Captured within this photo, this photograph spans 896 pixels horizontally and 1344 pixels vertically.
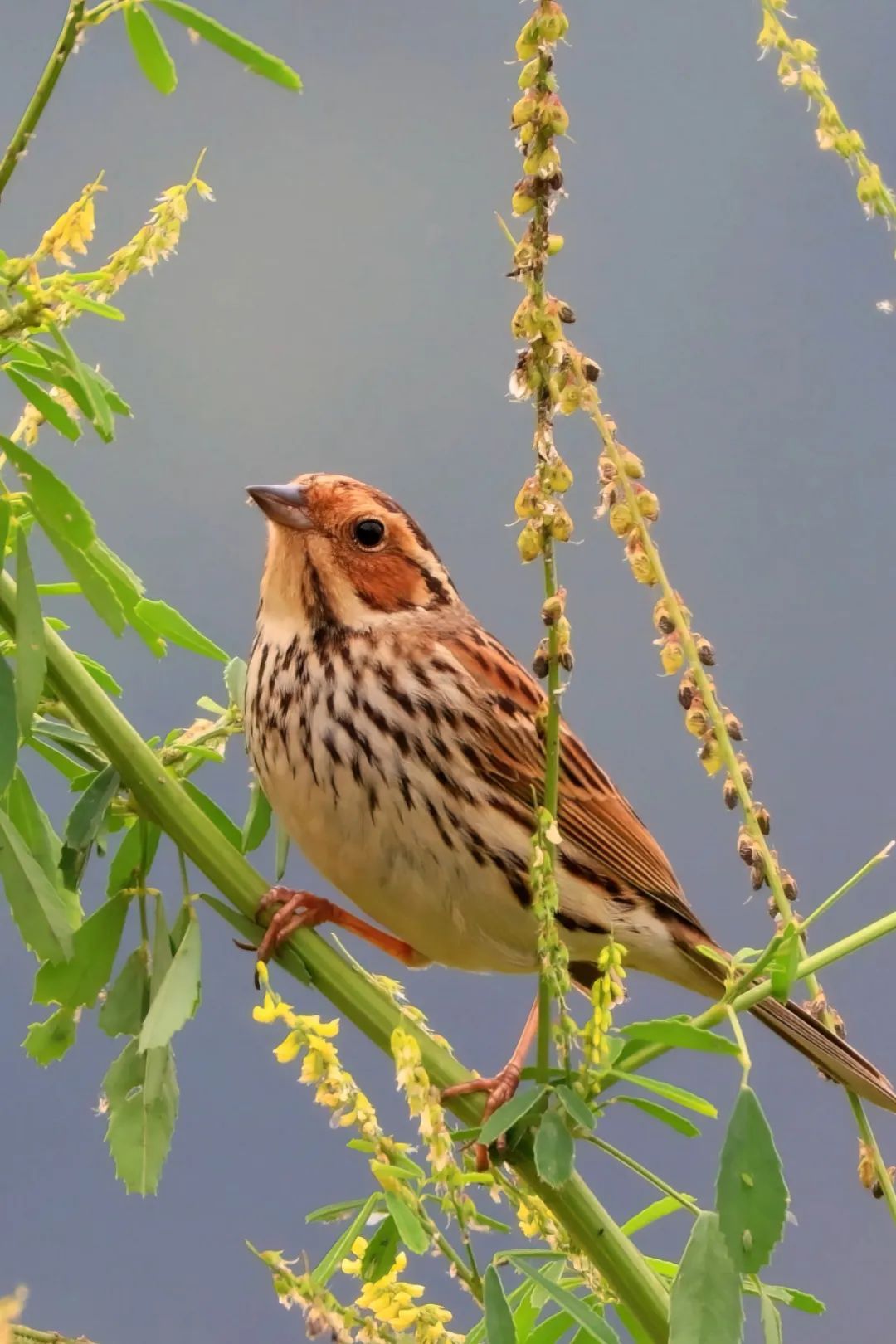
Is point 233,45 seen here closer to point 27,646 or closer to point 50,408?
point 50,408

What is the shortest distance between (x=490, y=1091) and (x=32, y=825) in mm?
397

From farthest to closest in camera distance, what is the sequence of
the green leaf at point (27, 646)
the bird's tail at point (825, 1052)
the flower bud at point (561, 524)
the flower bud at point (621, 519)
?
1. the bird's tail at point (825, 1052)
2. the green leaf at point (27, 646)
3. the flower bud at point (621, 519)
4. the flower bud at point (561, 524)

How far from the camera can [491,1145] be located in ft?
3.01

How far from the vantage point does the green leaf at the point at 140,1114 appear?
3.25ft

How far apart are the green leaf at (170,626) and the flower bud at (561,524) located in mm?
540

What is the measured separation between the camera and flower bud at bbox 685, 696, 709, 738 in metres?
0.89

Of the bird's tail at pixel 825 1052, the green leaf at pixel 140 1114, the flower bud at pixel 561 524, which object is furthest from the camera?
the bird's tail at pixel 825 1052

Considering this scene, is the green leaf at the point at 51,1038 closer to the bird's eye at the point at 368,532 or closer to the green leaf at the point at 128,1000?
the green leaf at the point at 128,1000

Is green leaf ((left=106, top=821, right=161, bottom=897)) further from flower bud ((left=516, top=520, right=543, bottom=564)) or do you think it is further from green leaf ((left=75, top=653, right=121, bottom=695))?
flower bud ((left=516, top=520, right=543, bottom=564))

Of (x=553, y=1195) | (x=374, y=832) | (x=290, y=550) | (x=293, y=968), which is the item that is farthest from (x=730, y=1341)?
(x=290, y=550)

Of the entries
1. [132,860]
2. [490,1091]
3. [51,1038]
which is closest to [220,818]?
[132,860]

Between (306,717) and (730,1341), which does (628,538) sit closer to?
(730,1341)

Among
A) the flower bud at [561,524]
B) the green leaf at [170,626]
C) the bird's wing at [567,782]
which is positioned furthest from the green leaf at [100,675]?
the flower bud at [561,524]

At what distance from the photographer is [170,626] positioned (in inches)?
45.4
